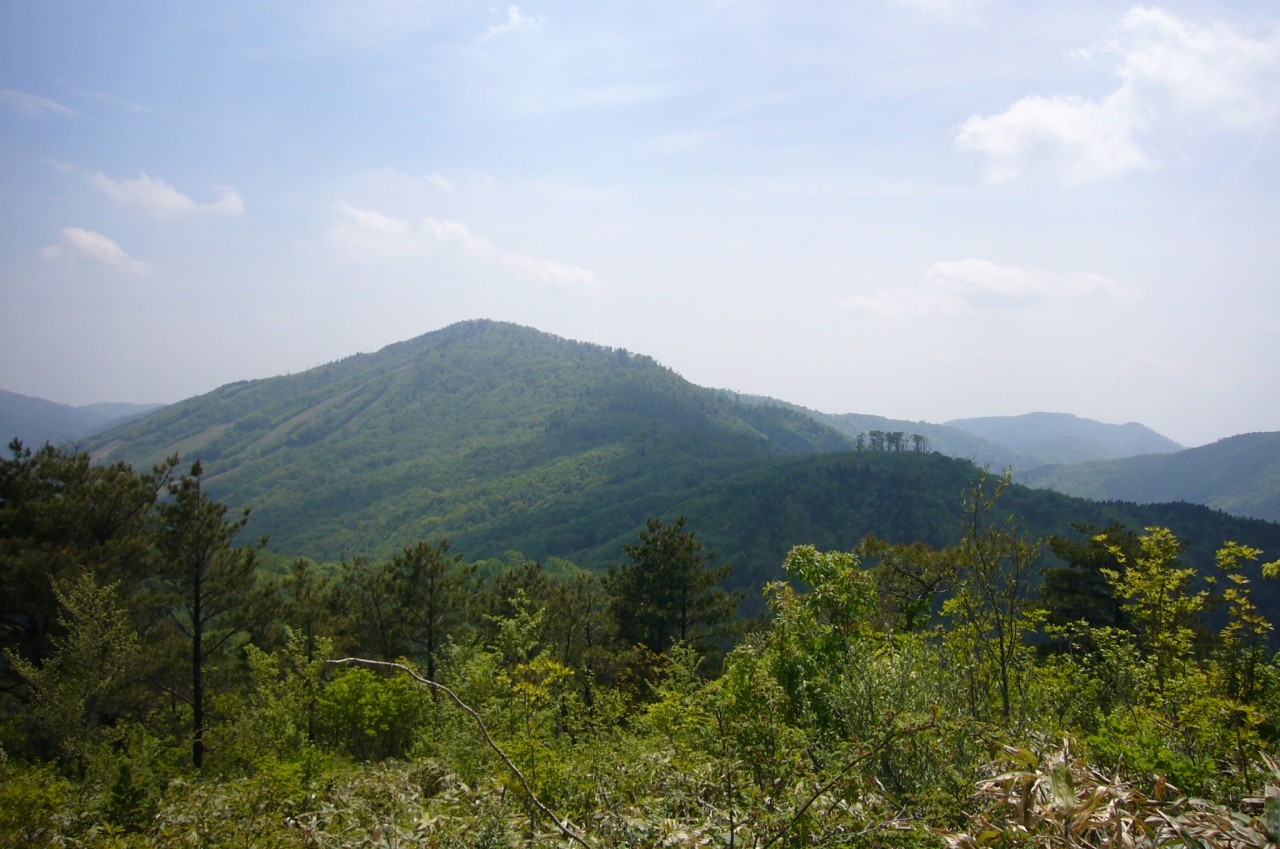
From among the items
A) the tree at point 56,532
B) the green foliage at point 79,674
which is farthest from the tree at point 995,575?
the tree at point 56,532

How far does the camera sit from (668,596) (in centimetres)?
2106

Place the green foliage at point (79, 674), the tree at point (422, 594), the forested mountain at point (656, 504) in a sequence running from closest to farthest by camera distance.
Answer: the green foliage at point (79, 674) < the tree at point (422, 594) < the forested mountain at point (656, 504)

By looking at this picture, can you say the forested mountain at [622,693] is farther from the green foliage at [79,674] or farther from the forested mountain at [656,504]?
the forested mountain at [656,504]

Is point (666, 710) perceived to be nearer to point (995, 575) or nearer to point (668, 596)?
point (995, 575)

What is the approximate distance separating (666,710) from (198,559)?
468 inches

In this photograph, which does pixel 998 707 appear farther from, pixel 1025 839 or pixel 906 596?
pixel 906 596

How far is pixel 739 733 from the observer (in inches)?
198

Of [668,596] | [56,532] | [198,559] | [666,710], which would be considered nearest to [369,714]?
[198,559]

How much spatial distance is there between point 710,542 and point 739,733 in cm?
10827

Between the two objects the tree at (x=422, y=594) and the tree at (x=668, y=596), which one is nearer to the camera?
the tree at (x=668, y=596)

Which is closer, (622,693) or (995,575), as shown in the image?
(995,575)

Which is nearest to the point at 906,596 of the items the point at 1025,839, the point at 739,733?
the point at 739,733

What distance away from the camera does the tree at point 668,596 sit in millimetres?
21016

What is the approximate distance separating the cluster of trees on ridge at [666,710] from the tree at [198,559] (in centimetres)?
7
